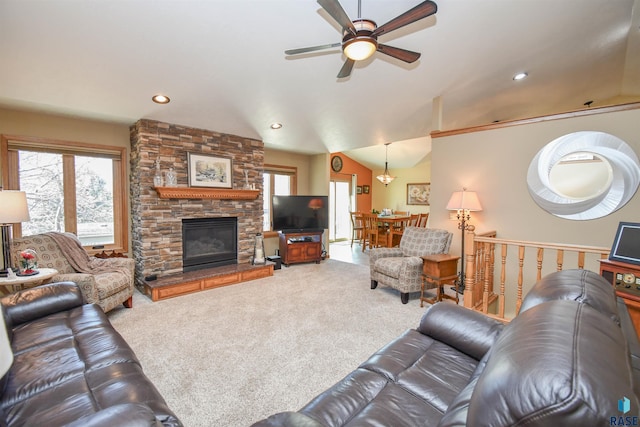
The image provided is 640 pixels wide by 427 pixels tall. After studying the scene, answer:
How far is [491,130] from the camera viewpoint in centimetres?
352

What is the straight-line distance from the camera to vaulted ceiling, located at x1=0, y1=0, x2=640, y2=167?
224cm

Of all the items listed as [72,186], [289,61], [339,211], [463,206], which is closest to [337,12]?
[289,61]

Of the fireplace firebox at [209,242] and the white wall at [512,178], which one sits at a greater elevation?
the white wall at [512,178]

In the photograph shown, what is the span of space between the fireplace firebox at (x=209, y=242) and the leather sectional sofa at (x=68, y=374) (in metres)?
2.23

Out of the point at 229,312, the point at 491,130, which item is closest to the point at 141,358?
the point at 229,312

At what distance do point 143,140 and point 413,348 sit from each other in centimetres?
416

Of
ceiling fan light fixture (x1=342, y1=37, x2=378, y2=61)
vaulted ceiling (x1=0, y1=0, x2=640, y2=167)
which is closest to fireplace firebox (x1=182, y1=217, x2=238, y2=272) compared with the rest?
vaulted ceiling (x1=0, y1=0, x2=640, y2=167)

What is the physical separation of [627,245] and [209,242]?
4.84 metres

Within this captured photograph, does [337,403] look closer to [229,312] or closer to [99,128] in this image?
[229,312]

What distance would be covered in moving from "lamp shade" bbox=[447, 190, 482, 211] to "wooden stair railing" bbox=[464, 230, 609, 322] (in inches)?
15.1

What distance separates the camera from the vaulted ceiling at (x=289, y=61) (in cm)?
224

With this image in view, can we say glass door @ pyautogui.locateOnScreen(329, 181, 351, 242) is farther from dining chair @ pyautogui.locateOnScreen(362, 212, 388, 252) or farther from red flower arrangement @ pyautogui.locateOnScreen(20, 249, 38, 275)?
red flower arrangement @ pyautogui.locateOnScreen(20, 249, 38, 275)

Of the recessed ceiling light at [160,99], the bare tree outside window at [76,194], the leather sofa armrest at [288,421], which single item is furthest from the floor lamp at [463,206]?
the bare tree outside window at [76,194]

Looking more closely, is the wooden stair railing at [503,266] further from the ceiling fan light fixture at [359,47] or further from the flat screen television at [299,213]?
the flat screen television at [299,213]
